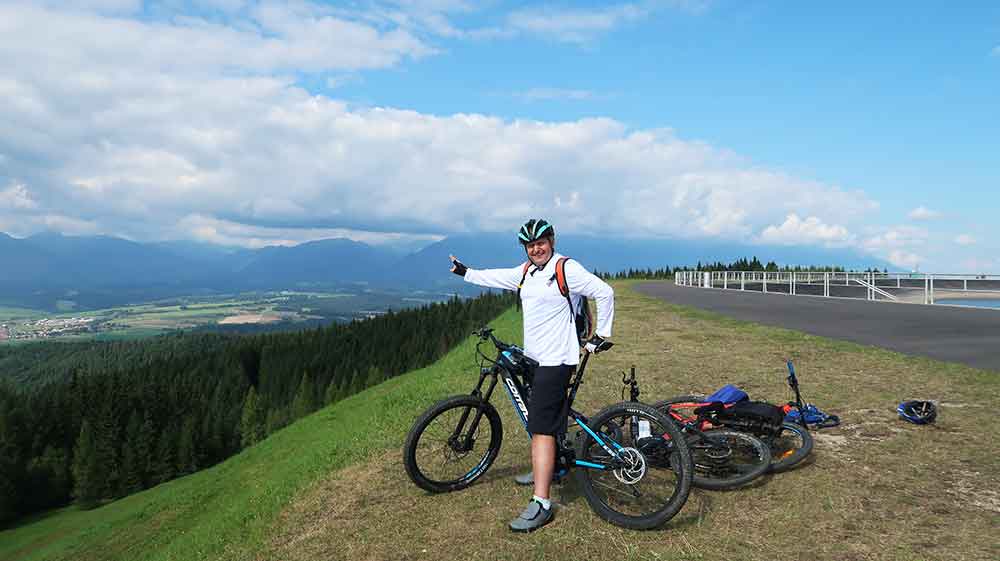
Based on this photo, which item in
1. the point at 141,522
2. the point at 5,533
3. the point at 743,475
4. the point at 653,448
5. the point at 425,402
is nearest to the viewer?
the point at 653,448

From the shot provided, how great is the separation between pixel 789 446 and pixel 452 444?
4140 millimetres

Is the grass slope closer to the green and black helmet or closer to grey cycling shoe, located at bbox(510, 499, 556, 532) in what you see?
grey cycling shoe, located at bbox(510, 499, 556, 532)

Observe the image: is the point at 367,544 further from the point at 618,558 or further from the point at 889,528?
the point at 889,528

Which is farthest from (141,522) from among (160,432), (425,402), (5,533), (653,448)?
(160,432)

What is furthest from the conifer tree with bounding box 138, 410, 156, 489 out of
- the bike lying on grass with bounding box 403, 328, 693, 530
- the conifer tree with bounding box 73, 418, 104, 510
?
the bike lying on grass with bounding box 403, 328, 693, 530

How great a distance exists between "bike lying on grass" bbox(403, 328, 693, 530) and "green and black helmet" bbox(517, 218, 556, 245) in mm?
1063

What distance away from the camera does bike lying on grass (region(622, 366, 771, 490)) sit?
19.7ft

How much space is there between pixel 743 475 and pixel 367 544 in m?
3.91

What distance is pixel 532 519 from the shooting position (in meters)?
5.36

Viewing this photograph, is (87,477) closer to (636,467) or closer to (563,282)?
(636,467)

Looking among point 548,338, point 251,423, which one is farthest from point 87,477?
point 548,338

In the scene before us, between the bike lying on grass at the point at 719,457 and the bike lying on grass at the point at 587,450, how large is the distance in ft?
1.30

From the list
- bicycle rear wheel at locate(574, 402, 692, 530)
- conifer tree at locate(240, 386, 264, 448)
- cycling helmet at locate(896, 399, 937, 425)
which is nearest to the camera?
bicycle rear wheel at locate(574, 402, 692, 530)

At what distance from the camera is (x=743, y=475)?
19.7ft
